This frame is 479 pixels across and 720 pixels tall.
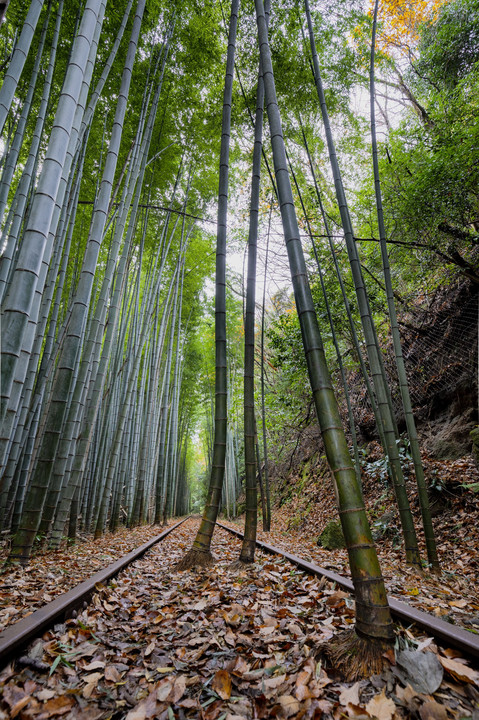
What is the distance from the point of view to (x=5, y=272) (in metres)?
2.93

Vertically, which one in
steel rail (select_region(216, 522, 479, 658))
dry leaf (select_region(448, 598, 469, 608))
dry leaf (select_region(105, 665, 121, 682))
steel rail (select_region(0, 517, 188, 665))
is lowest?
dry leaf (select_region(105, 665, 121, 682))

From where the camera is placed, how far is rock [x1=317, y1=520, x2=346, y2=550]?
390 cm

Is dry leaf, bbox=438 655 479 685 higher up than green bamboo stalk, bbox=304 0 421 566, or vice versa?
green bamboo stalk, bbox=304 0 421 566

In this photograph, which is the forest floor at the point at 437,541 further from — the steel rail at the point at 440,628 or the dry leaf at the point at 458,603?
the steel rail at the point at 440,628

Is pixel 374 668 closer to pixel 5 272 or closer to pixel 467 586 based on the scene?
pixel 467 586

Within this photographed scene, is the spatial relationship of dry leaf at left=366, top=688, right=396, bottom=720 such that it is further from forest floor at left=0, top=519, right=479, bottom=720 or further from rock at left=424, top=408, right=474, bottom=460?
rock at left=424, top=408, right=474, bottom=460

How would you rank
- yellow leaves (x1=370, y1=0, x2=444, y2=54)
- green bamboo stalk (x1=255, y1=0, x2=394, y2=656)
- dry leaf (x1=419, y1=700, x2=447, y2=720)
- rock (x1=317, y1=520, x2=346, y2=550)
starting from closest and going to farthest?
dry leaf (x1=419, y1=700, x2=447, y2=720) < green bamboo stalk (x1=255, y1=0, x2=394, y2=656) < rock (x1=317, y1=520, x2=346, y2=550) < yellow leaves (x1=370, y1=0, x2=444, y2=54)

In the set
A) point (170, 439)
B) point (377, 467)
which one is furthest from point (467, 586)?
point (170, 439)

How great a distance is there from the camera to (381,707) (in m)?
0.93

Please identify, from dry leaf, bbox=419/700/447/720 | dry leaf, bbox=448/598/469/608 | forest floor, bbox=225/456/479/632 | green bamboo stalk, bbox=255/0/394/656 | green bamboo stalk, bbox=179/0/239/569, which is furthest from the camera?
green bamboo stalk, bbox=179/0/239/569

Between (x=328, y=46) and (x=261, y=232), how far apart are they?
281 centimetres

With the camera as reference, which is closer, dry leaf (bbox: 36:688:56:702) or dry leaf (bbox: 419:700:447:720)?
dry leaf (bbox: 419:700:447:720)

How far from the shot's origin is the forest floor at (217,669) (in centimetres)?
97

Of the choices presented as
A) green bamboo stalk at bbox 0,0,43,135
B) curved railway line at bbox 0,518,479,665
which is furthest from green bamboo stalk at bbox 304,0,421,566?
green bamboo stalk at bbox 0,0,43,135
